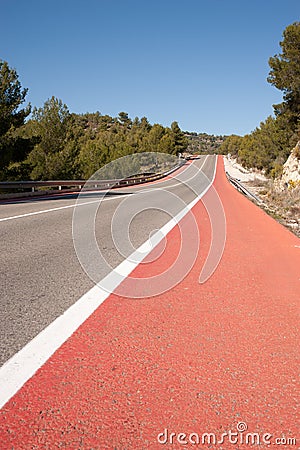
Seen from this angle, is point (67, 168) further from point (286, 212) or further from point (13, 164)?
point (286, 212)

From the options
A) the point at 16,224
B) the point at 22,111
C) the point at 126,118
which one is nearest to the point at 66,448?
the point at 16,224

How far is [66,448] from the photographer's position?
1837 millimetres

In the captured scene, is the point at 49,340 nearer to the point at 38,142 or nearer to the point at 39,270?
the point at 39,270

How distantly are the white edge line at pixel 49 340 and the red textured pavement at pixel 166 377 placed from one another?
66mm

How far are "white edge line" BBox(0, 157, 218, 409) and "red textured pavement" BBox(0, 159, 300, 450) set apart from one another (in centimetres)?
7

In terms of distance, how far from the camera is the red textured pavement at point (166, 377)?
1.98 metres

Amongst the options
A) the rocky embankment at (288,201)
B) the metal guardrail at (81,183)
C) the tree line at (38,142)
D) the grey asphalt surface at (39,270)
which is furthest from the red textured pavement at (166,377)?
the tree line at (38,142)

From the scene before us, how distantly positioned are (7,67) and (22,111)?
2.89 metres

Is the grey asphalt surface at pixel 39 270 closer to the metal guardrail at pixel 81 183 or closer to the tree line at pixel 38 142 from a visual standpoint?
the metal guardrail at pixel 81 183

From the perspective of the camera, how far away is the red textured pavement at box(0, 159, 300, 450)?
1.98 metres

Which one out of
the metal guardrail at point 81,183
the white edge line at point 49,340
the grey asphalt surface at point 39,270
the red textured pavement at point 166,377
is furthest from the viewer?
the metal guardrail at point 81,183

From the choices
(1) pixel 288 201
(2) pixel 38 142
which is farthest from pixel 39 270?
(2) pixel 38 142

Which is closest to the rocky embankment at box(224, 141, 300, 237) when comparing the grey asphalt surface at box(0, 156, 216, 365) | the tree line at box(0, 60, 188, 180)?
the grey asphalt surface at box(0, 156, 216, 365)

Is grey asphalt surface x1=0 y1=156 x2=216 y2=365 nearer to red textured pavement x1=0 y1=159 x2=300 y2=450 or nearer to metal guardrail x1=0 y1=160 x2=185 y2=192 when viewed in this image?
red textured pavement x1=0 y1=159 x2=300 y2=450
